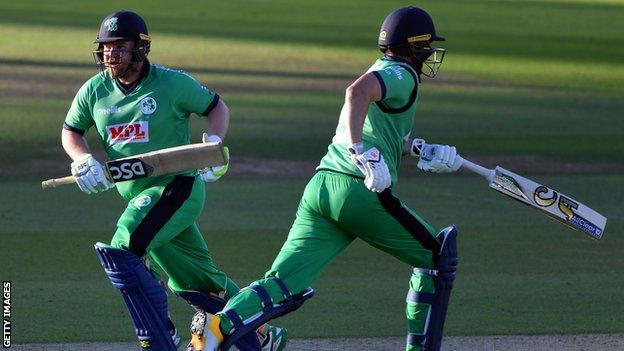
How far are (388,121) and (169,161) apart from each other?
1133 millimetres

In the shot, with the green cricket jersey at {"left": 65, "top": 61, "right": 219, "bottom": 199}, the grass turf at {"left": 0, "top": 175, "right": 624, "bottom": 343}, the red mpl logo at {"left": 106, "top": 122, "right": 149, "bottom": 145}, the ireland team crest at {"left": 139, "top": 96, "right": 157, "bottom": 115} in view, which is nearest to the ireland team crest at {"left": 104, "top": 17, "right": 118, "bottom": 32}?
the green cricket jersey at {"left": 65, "top": 61, "right": 219, "bottom": 199}

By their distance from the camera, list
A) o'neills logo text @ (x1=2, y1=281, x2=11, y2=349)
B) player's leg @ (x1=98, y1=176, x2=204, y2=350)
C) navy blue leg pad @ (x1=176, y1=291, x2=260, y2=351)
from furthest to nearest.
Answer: o'neills logo text @ (x1=2, y1=281, x2=11, y2=349)
navy blue leg pad @ (x1=176, y1=291, x2=260, y2=351)
player's leg @ (x1=98, y1=176, x2=204, y2=350)

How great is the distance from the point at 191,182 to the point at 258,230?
13.9 ft

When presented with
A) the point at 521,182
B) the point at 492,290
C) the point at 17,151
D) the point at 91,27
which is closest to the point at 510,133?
the point at 17,151

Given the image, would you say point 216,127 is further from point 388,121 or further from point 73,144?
point 388,121

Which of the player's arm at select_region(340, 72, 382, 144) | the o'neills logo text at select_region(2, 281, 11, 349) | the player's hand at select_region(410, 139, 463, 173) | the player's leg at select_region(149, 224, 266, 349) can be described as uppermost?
the player's arm at select_region(340, 72, 382, 144)

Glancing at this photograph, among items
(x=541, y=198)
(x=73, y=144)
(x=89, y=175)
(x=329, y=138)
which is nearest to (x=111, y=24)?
(x=73, y=144)

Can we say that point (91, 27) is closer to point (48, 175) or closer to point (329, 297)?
point (48, 175)

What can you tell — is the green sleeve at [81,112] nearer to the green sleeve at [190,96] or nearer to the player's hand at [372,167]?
the green sleeve at [190,96]

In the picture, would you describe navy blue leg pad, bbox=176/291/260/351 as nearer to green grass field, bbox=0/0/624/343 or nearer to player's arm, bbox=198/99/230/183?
player's arm, bbox=198/99/230/183

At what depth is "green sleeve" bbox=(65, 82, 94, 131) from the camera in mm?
7148

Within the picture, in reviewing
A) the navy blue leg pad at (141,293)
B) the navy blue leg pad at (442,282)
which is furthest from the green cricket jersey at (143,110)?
the navy blue leg pad at (442,282)

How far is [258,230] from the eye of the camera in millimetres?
11242

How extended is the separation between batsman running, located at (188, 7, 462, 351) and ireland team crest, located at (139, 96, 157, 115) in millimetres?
942
